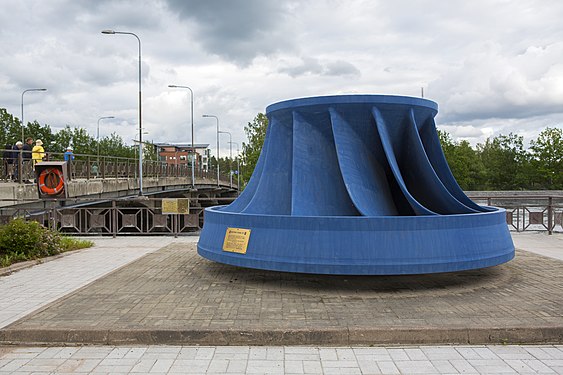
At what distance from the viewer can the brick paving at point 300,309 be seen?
18.9 feet

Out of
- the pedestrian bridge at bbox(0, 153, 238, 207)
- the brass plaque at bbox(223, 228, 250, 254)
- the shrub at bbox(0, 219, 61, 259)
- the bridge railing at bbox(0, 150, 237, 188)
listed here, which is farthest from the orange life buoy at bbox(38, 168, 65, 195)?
the brass plaque at bbox(223, 228, 250, 254)

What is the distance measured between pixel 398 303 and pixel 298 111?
4537mm

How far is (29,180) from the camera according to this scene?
18203 millimetres

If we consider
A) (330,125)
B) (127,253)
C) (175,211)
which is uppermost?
(330,125)

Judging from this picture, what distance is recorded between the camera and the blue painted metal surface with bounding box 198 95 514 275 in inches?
298

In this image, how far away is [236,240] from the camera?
28.0 feet

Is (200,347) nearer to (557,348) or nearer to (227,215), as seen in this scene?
(227,215)

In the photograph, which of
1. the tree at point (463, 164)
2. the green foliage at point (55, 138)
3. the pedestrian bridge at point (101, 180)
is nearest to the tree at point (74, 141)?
the green foliage at point (55, 138)

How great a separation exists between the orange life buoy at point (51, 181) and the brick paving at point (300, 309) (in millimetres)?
8580

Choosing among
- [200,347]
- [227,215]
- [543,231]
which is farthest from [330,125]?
[543,231]

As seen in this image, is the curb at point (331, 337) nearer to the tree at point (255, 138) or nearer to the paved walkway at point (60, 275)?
the paved walkway at point (60, 275)

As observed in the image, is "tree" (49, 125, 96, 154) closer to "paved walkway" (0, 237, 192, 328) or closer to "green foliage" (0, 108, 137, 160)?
"green foliage" (0, 108, 137, 160)

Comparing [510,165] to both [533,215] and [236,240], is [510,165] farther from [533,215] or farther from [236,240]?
[236,240]

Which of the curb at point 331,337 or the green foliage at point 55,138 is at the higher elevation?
the green foliage at point 55,138
